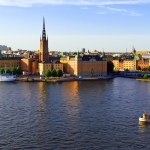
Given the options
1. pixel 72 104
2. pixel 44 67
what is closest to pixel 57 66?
pixel 44 67

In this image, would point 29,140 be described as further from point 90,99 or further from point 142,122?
point 90,99

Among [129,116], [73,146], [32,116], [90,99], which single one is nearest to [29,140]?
[73,146]

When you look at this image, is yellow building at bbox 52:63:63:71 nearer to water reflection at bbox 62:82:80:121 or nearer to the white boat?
the white boat

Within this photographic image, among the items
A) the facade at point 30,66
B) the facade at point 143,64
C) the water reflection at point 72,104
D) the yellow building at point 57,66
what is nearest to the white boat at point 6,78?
the yellow building at point 57,66

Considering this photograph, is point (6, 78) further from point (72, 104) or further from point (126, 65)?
point (126, 65)

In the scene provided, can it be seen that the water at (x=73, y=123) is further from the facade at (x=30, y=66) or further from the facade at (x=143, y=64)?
the facade at (x=143, y=64)
